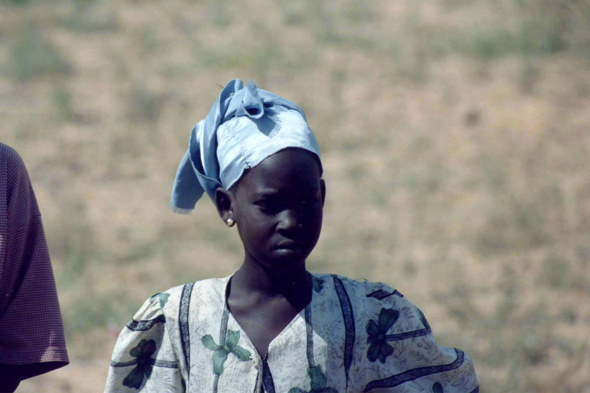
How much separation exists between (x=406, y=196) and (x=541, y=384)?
11.2 ft

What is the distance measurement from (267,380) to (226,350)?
0.15m

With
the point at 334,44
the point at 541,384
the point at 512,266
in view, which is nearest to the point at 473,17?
the point at 334,44

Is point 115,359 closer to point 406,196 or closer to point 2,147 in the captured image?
point 2,147

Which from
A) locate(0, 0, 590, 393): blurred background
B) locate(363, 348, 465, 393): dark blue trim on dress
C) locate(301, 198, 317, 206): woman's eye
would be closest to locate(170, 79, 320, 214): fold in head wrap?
locate(301, 198, 317, 206): woman's eye

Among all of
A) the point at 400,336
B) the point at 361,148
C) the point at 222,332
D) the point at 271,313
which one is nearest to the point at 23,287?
the point at 222,332

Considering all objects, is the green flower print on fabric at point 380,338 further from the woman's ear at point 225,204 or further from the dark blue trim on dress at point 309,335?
the woman's ear at point 225,204

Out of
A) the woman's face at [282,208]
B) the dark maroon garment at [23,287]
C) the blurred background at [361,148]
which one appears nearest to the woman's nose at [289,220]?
the woman's face at [282,208]

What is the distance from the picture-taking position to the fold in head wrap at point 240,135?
2.01 metres

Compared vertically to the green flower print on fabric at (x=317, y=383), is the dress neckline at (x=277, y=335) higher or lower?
higher

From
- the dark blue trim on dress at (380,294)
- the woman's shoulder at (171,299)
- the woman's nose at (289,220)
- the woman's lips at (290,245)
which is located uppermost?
the woman's nose at (289,220)

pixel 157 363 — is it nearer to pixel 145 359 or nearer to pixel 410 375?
pixel 145 359

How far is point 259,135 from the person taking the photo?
202cm

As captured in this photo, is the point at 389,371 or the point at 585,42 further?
the point at 585,42

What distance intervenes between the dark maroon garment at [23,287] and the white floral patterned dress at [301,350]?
0.79 ft
